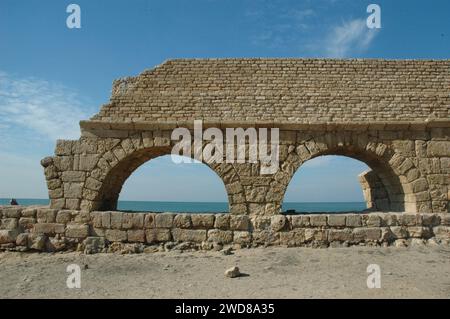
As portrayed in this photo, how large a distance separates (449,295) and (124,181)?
24.3ft

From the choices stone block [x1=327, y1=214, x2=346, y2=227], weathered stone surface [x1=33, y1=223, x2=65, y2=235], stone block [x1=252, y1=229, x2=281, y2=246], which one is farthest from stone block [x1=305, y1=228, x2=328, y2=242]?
weathered stone surface [x1=33, y1=223, x2=65, y2=235]

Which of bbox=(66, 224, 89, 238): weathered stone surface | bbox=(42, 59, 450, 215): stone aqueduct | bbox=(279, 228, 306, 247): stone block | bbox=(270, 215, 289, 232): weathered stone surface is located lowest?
bbox=(279, 228, 306, 247): stone block

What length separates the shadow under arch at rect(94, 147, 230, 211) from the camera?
7324 mm

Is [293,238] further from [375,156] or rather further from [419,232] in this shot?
[375,156]

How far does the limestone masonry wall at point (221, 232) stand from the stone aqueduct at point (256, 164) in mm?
22

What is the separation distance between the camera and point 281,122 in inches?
281

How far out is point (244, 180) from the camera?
7.11 m

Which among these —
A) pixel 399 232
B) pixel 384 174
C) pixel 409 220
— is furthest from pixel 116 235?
pixel 384 174

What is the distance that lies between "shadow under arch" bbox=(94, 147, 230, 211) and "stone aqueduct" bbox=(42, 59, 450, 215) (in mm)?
40

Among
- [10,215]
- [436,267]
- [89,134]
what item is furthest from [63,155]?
[436,267]

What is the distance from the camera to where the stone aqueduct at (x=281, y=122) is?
23.5 ft

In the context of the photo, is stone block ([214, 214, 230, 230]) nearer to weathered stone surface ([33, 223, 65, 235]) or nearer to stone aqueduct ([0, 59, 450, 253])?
stone aqueduct ([0, 59, 450, 253])

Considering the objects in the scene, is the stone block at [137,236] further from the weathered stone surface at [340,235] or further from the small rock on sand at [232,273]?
the weathered stone surface at [340,235]
